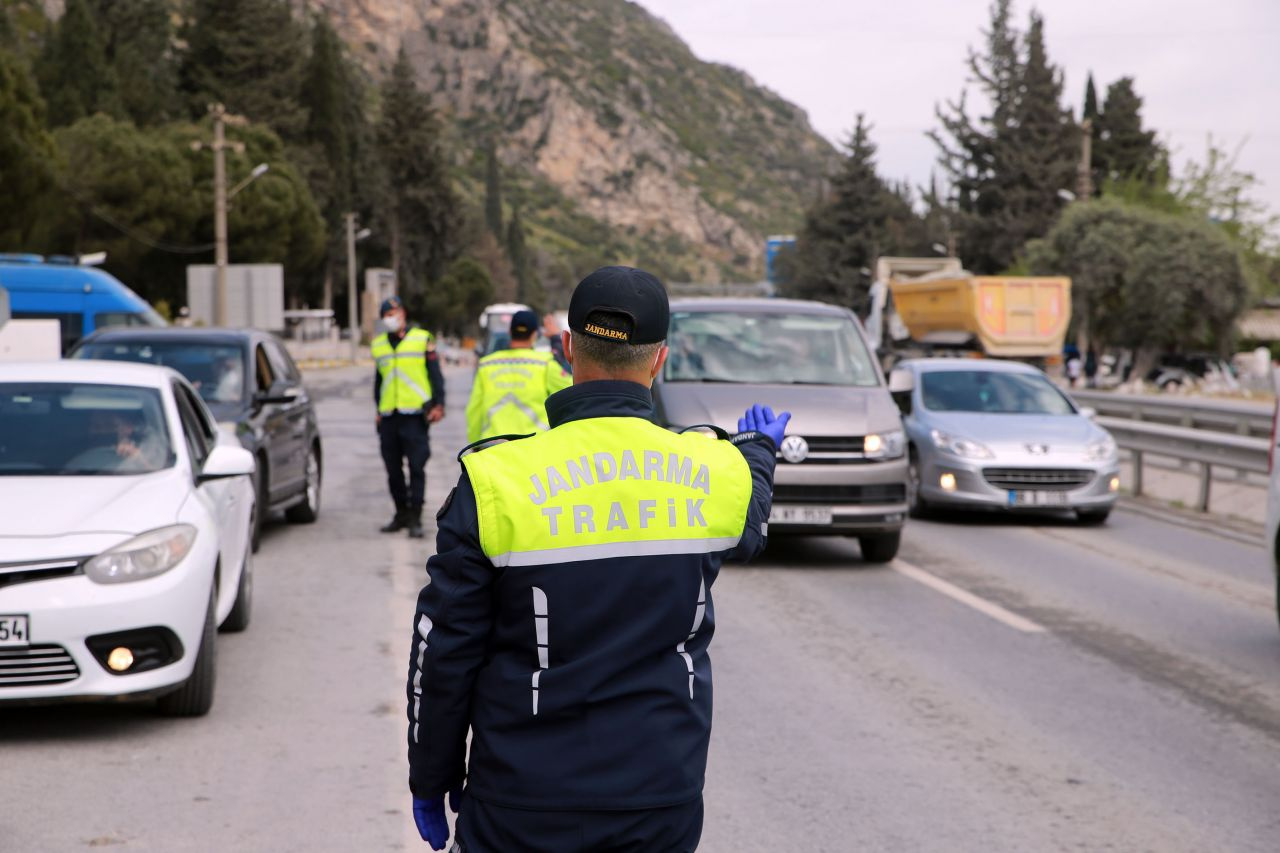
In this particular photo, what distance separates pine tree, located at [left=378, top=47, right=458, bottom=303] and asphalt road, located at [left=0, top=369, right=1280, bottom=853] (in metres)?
95.0

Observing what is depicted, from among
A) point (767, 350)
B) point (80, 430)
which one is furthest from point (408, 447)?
point (80, 430)

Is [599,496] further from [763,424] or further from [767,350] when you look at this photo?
[767,350]

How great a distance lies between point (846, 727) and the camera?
6.70 meters

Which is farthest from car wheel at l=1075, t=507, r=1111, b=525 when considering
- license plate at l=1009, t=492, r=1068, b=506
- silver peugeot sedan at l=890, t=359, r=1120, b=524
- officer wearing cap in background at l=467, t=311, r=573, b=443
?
officer wearing cap in background at l=467, t=311, r=573, b=443

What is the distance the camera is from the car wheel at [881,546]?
1176 centimetres

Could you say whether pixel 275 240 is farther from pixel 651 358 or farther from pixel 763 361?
pixel 651 358

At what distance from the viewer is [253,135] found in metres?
77.0

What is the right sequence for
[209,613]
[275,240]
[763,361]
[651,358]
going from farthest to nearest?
[275,240] → [763,361] → [209,613] → [651,358]

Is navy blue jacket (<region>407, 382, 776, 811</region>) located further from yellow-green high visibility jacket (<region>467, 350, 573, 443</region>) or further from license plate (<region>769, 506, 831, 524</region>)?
license plate (<region>769, 506, 831, 524</region>)

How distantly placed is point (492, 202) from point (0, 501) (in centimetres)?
16008

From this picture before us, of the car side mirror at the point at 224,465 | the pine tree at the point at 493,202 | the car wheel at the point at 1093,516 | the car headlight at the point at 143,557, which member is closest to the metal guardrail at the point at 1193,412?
the car wheel at the point at 1093,516

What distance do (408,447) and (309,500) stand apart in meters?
1.63

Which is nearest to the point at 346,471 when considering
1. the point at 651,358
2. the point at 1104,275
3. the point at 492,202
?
the point at 651,358

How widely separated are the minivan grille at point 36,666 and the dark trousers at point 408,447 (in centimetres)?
611
